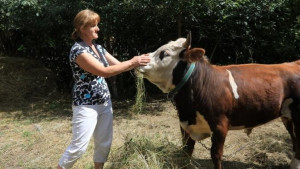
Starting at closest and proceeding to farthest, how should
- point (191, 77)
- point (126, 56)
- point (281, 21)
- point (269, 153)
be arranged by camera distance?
1. point (191, 77)
2. point (269, 153)
3. point (281, 21)
4. point (126, 56)

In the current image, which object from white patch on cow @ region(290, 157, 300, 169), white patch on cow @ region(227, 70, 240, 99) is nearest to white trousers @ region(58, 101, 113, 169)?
white patch on cow @ region(227, 70, 240, 99)

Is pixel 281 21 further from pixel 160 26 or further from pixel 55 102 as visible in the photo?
pixel 55 102

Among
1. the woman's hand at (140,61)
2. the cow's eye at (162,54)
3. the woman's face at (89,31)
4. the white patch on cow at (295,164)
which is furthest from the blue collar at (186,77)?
the white patch on cow at (295,164)

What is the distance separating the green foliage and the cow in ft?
9.83

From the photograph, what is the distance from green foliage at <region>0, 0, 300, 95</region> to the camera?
6.49 m

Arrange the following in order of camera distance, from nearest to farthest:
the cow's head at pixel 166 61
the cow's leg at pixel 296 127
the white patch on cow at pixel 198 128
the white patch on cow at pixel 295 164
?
the cow's head at pixel 166 61
the white patch on cow at pixel 198 128
the cow's leg at pixel 296 127
the white patch on cow at pixel 295 164

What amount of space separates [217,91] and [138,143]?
1.08 m

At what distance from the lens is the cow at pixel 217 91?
10.8 ft

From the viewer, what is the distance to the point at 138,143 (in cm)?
384

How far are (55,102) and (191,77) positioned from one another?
5.03 metres

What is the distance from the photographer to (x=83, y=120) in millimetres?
3146

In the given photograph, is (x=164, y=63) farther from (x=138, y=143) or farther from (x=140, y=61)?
(x=138, y=143)

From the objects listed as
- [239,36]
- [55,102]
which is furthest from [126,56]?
[239,36]

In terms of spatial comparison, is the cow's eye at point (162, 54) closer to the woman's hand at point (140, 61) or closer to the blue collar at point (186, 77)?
the woman's hand at point (140, 61)
